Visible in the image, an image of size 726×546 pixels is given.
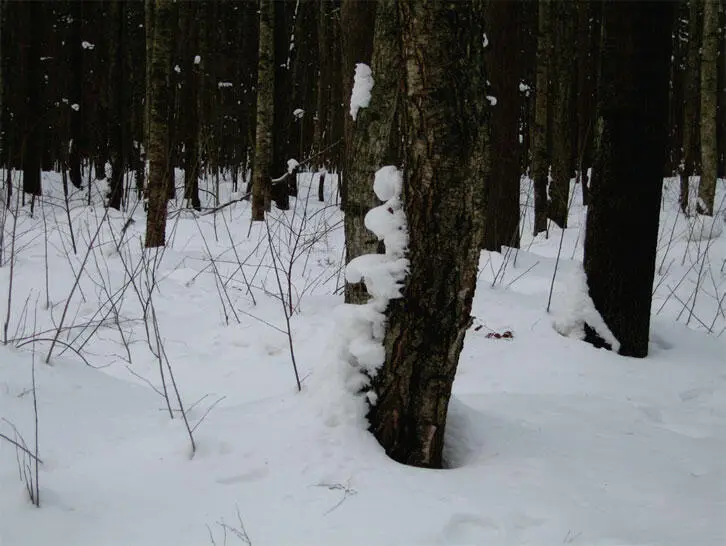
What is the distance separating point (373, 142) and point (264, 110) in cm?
678

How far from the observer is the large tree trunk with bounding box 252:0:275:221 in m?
8.73

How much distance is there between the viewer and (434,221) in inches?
76.6

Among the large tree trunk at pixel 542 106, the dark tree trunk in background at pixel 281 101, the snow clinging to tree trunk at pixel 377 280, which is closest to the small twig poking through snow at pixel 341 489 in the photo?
the snow clinging to tree trunk at pixel 377 280

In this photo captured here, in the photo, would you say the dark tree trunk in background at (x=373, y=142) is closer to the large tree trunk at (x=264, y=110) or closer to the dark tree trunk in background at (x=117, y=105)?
the large tree trunk at (x=264, y=110)

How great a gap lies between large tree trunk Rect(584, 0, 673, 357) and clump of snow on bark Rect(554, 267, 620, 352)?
0.05 m

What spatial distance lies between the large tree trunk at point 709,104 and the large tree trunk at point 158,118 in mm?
7951

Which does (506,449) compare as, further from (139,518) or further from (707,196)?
(707,196)

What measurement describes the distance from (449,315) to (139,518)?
1145mm

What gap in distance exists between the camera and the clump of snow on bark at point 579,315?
3.75 meters

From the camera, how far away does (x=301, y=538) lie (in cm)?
163

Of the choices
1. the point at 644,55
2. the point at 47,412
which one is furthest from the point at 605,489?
the point at 644,55

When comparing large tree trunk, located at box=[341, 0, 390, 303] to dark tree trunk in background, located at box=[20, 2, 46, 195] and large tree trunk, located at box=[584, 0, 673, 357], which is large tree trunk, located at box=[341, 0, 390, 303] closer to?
large tree trunk, located at box=[584, 0, 673, 357]

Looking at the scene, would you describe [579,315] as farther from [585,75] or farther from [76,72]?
[76,72]

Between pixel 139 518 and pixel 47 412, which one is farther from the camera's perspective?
pixel 47 412
